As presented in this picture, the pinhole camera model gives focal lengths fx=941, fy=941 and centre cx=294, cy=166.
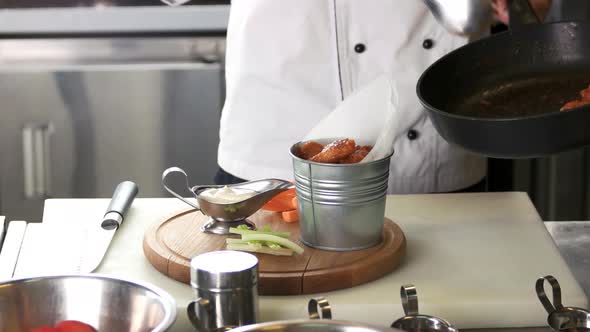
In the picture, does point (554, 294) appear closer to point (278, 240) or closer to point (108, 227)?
point (278, 240)

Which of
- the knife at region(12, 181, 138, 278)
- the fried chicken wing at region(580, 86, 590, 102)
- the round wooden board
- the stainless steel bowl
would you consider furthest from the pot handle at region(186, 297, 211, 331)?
the fried chicken wing at region(580, 86, 590, 102)

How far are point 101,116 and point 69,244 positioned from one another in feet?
3.50

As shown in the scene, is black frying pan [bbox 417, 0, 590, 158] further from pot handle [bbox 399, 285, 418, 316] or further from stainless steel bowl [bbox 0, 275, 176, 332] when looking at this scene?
stainless steel bowl [bbox 0, 275, 176, 332]

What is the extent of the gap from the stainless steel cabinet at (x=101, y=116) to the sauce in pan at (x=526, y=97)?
116 centimetres

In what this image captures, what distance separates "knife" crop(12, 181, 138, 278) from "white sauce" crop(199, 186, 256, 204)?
15 cm

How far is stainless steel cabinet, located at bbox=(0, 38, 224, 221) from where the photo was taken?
7.51 feet

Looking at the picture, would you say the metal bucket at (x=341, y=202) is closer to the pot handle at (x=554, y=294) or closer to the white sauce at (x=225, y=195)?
the white sauce at (x=225, y=195)

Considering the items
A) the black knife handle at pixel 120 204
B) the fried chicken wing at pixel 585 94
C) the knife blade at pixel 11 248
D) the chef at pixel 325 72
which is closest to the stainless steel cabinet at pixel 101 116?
the chef at pixel 325 72

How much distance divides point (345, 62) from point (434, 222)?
0.34 meters

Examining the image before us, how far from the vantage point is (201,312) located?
0.96 m

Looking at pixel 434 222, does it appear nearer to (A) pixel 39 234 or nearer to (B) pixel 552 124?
(B) pixel 552 124

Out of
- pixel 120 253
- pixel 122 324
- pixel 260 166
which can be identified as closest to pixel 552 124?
pixel 122 324

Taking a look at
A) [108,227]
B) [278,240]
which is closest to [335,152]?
[278,240]

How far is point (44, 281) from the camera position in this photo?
0.99 metres
